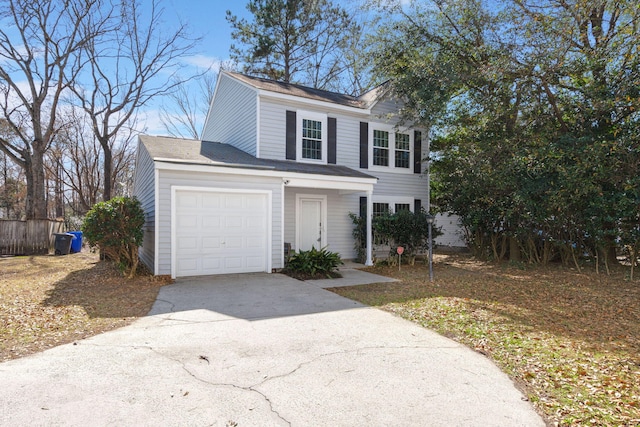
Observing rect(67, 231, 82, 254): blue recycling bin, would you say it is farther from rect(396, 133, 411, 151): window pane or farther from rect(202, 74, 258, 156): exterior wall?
rect(396, 133, 411, 151): window pane

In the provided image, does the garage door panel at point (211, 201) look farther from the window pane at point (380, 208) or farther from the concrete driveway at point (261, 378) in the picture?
the window pane at point (380, 208)

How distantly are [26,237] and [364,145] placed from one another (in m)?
13.7

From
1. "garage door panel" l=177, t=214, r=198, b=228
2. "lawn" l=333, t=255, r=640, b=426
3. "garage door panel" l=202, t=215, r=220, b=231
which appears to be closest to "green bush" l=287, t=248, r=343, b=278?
"lawn" l=333, t=255, r=640, b=426


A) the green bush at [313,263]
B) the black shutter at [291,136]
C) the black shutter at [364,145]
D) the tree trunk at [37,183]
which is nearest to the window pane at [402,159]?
the black shutter at [364,145]

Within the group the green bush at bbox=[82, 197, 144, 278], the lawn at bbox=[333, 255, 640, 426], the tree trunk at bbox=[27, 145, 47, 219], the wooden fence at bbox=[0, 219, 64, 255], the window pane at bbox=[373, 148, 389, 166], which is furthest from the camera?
the tree trunk at bbox=[27, 145, 47, 219]

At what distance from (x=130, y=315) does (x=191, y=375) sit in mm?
2580

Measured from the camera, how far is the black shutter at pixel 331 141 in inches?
483

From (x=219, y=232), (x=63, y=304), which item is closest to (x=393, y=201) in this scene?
(x=219, y=232)

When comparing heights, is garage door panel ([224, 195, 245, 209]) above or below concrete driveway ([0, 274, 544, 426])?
above

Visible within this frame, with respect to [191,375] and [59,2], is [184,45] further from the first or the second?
[191,375]

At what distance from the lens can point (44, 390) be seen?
3.04 m

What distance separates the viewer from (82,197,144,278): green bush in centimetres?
806

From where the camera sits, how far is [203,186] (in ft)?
27.7

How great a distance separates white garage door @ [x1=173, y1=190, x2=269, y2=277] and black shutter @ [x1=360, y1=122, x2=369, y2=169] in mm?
4711
